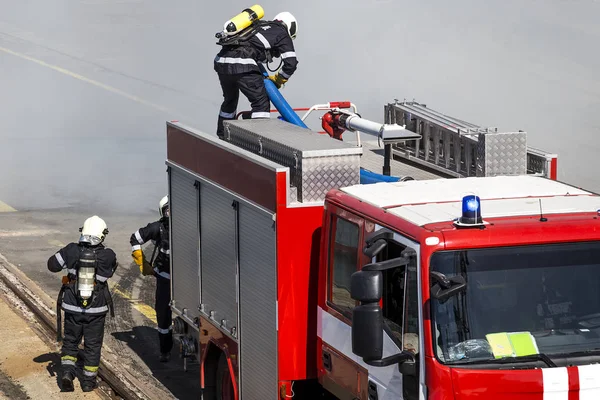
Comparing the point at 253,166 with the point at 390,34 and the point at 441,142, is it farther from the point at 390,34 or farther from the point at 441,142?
the point at 390,34

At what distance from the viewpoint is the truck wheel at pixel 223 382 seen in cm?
761

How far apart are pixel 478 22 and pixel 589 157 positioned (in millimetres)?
9597

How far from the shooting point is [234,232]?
7152mm

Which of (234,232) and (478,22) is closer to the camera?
(234,232)

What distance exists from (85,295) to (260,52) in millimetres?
2740

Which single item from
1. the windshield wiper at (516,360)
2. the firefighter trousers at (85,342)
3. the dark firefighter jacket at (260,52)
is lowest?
the firefighter trousers at (85,342)

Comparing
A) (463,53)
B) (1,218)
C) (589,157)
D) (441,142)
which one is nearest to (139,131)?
(1,218)

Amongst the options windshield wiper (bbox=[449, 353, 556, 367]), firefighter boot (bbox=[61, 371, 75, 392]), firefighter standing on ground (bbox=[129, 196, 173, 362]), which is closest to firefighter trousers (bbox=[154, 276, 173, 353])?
firefighter standing on ground (bbox=[129, 196, 173, 362])

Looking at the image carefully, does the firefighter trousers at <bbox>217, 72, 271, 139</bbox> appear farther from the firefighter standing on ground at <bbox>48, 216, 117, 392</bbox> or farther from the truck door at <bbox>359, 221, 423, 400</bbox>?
the truck door at <bbox>359, 221, 423, 400</bbox>

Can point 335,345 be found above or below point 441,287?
below

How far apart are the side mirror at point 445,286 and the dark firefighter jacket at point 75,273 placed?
15.8ft

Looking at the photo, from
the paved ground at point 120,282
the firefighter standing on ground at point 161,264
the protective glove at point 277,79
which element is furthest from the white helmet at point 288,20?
the paved ground at point 120,282

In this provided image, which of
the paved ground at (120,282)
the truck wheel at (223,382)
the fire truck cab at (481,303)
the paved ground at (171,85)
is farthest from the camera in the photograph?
the paved ground at (171,85)

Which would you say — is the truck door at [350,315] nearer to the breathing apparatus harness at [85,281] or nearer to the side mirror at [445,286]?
the side mirror at [445,286]
